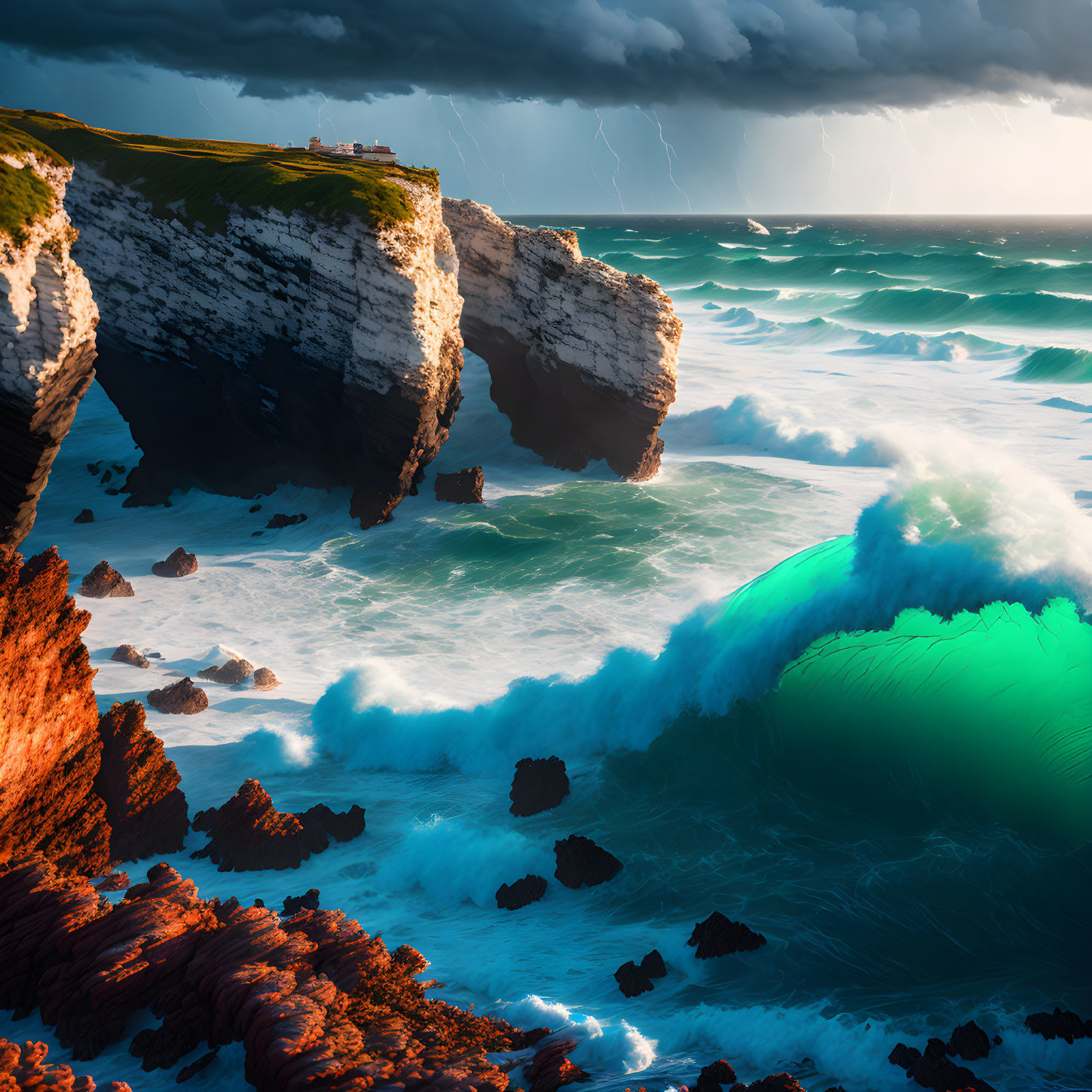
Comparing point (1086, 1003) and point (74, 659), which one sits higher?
point (74, 659)

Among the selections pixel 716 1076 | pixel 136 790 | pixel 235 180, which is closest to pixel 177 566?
pixel 235 180

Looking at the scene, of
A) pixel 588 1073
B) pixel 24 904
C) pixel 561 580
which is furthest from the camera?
pixel 561 580

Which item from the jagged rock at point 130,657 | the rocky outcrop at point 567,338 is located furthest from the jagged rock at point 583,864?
the rocky outcrop at point 567,338

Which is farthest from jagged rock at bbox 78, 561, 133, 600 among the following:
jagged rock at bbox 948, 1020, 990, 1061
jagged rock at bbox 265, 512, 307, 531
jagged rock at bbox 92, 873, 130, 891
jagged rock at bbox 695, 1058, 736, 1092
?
jagged rock at bbox 948, 1020, 990, 1061

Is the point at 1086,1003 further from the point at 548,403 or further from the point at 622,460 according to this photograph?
the point at 548,403

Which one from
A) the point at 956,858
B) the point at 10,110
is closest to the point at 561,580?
the point at 956,858

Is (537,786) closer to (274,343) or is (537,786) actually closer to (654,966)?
(654,966)

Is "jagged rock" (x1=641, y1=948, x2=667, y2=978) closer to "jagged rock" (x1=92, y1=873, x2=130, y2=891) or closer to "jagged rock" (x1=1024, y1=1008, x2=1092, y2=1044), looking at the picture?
"jagged rock" (x1=1024, y1=1008, x2=1092, y2=1044)
